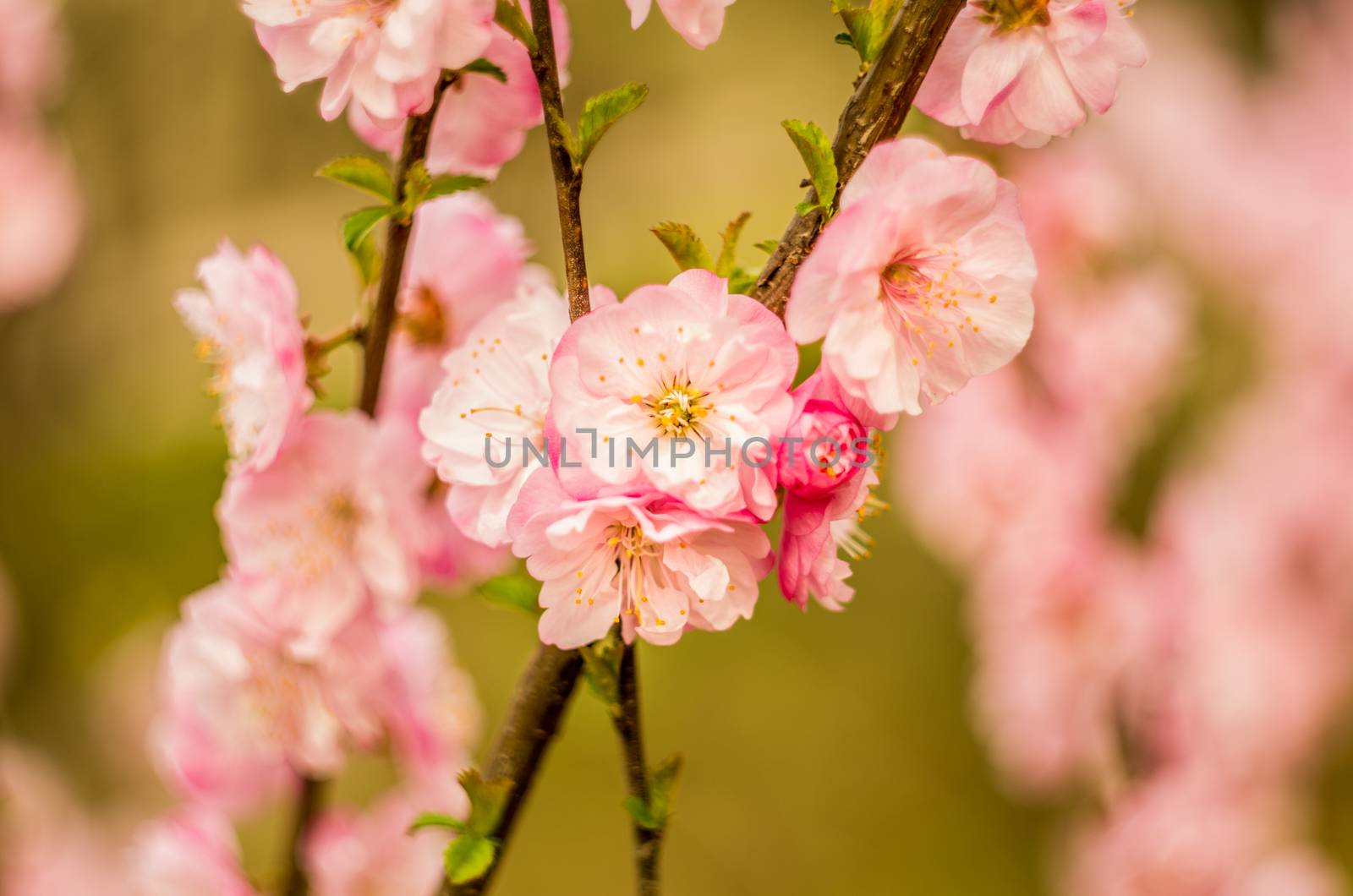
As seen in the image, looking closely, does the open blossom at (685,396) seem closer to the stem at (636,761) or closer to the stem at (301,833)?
the stem at (636,761)

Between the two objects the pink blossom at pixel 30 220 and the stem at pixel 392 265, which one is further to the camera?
the pink blossom at pixel 30 220

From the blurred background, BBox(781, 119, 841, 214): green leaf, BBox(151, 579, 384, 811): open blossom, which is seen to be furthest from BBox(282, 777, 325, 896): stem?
the blurred background

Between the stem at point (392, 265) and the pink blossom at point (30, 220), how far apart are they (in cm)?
117

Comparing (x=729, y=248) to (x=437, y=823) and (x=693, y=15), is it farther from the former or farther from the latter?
(x=437, y=823)

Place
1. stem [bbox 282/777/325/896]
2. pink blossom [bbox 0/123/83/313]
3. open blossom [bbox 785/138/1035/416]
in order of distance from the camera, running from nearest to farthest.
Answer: open blossom [bbox 785/138/1035/416]
stem [bbox 282/777/325/896]
pink blossom [bbox 0/123/83/313]

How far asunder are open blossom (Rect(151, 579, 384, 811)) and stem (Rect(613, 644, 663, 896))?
7.3 inches

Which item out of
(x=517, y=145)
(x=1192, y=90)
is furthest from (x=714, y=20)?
(x=1192, y=90)

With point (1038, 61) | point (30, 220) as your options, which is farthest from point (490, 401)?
point (30, 220)

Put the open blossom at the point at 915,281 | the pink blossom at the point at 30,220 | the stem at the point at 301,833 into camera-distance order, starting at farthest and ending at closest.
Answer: the pink blossom at the point at 30,220
the stem at the point at 301,833
the open blossom at the point at 915,281

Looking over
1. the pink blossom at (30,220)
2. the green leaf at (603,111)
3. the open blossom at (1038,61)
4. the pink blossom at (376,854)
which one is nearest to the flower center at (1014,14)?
the open blossom at (1038,61)

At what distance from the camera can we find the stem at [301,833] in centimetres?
50

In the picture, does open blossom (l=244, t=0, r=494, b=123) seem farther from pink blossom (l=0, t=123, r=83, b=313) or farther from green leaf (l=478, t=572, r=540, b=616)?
pink blossom (l=0, t=123, r=83, b=313)

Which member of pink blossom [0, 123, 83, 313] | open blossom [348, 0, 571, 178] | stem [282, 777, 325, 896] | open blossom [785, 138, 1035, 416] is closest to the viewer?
open blossom [785, 138, 1035, 416]

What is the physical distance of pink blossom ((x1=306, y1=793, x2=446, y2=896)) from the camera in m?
0.56
